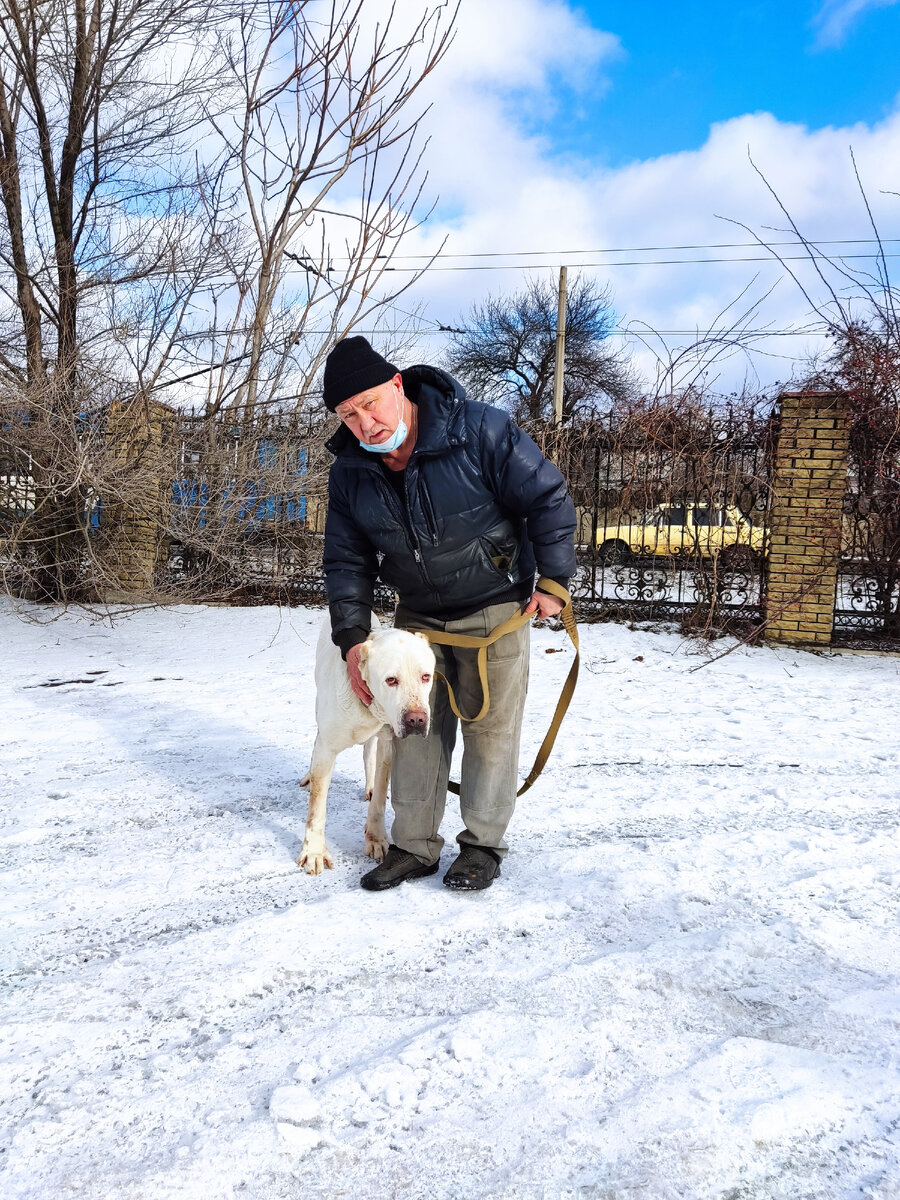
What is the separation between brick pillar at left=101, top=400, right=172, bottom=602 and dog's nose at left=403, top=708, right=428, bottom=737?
6.11 metres

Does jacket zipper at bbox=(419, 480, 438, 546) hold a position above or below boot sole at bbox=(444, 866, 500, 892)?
above

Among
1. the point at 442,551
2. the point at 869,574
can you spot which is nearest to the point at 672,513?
the point at 869,574

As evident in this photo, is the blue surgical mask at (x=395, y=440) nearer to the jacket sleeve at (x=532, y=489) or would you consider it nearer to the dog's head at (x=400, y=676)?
the jacket sleeve at (x=532, y=489)

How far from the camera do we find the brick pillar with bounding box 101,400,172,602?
817 cm

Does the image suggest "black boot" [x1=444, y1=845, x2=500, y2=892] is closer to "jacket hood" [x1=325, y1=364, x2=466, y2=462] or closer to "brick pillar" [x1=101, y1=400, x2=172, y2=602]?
"jacket hood" [x1=325, y1=364, x2=466, y2=462]

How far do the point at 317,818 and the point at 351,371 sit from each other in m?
1.77

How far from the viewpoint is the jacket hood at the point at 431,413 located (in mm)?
2814

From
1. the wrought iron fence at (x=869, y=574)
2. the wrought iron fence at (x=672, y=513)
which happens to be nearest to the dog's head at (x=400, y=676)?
the wrought iron fence at (x=672, y=513)

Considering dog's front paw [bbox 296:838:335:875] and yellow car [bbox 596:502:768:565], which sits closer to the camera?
dog's front paw [bbox 296:838:335:875]

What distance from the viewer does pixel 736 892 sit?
2941mm

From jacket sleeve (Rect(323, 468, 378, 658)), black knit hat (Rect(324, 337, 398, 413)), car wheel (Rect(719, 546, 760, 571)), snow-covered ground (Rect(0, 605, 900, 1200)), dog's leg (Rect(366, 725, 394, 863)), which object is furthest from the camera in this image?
car wheel (Rect(719, 546, 760, 571))

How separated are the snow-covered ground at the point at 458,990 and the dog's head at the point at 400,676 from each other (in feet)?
2.26

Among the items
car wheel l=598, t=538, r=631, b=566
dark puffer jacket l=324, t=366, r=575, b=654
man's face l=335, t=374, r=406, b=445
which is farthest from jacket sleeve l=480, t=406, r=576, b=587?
car wheel l=598, t=538, r=631, b=566

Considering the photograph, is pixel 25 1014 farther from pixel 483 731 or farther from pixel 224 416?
pixel 224 416
